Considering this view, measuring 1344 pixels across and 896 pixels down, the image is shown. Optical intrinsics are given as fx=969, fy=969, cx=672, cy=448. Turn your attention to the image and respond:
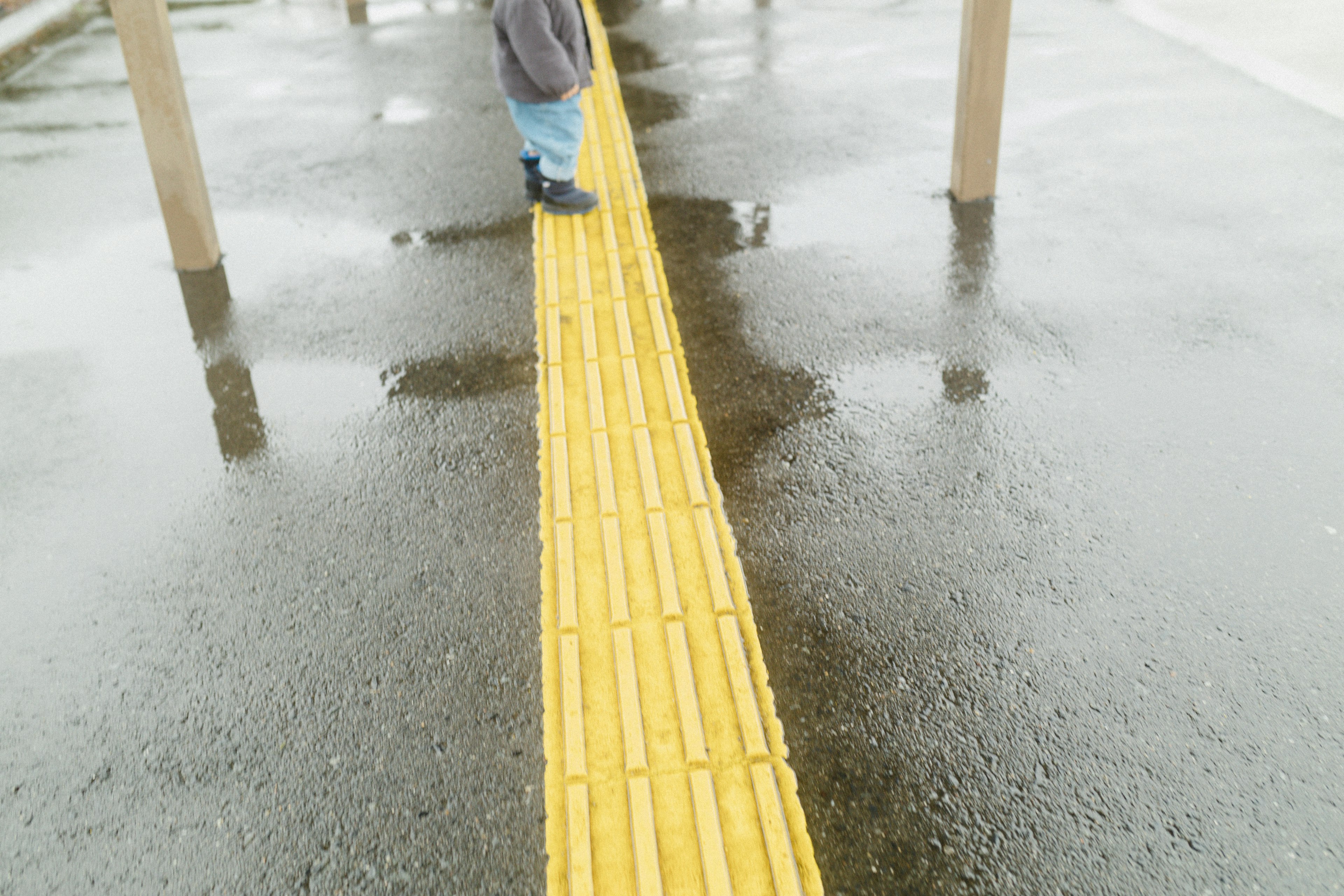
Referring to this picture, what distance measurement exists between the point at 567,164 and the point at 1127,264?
10.3ft

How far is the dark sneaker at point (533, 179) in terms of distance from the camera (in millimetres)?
6125

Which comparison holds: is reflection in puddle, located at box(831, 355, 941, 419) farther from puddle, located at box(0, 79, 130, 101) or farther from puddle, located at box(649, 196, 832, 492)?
puddle, located at box(0, 79, 130, 101)

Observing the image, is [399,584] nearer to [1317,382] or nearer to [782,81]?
[1317,382]

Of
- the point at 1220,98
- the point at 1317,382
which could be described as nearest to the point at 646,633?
the point at 1317,382

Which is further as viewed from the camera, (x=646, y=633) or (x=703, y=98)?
(x=703, y=98)

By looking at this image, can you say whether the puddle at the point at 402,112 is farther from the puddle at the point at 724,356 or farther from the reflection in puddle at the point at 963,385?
the reflection in puddle at the point at 963,385

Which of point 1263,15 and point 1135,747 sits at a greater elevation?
point 1263,15

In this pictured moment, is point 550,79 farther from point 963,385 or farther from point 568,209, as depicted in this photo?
point 963,385

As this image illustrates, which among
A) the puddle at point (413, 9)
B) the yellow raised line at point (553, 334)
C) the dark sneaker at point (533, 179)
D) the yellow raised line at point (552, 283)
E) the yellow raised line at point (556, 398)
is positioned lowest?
the yellow raised line at point (556, 398)

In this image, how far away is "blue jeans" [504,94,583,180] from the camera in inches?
219

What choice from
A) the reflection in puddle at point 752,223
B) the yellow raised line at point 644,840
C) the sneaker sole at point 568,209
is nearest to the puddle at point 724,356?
the reflection in puddle at point 752,223

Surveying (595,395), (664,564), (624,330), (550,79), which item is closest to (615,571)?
(664,564)

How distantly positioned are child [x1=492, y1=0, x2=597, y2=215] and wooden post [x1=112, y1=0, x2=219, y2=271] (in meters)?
1.68

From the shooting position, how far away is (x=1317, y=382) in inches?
157
